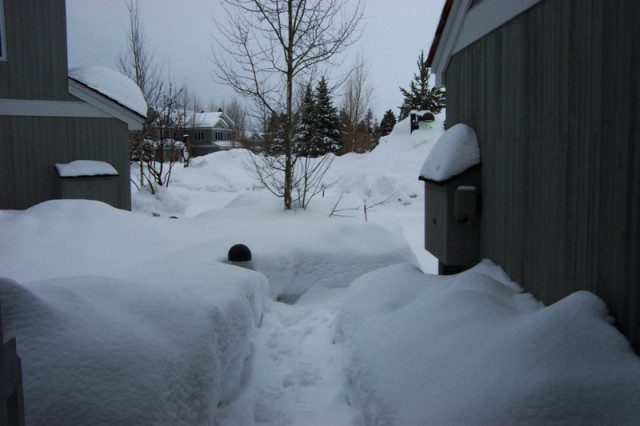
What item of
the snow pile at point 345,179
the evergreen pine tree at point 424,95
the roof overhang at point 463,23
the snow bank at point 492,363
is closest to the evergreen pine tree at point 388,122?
the evergreen pine tree at point 424,95

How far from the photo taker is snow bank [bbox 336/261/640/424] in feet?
7.49

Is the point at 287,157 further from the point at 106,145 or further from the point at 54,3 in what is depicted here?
the point at 54,3

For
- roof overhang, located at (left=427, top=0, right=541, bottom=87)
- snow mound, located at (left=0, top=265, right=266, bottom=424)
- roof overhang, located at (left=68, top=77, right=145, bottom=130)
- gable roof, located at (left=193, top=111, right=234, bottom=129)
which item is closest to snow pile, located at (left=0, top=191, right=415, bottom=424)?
snow mound, located at (left=0, top=265, right=266, bottom=424)

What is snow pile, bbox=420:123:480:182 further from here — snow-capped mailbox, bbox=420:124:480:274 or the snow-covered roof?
the snow-covered roof

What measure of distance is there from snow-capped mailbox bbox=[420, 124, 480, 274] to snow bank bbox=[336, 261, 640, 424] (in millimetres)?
1200

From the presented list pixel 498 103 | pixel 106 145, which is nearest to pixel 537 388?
pixel 498 103

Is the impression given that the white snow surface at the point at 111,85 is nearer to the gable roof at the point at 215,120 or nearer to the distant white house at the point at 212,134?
the distant white house at the point at 212,134

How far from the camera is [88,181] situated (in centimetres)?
1084

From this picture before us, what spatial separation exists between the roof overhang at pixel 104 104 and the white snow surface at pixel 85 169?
1.21 metres

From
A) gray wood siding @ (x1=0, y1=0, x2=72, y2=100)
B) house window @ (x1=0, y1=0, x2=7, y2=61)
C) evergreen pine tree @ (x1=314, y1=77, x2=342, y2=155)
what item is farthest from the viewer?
evergreen pine tree @ (x1=314, y1=77, x2=342, y2=155)

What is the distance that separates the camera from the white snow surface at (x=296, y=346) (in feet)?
7.41

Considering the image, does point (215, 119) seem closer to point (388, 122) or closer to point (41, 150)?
point (388, 122)

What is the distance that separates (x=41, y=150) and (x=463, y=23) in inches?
363

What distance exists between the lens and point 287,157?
11492 mm
